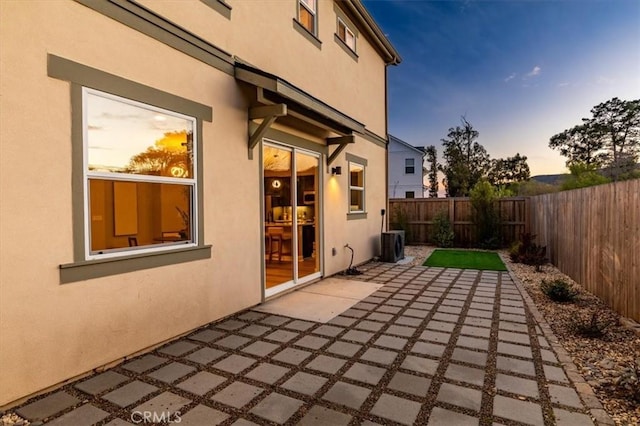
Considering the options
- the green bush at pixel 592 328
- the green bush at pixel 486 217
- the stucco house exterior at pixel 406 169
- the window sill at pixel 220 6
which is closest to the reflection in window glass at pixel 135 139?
the window sill at pixel 220 6

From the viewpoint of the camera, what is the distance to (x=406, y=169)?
26.8 meters

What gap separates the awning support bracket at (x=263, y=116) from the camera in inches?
189

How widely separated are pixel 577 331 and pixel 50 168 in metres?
5.68

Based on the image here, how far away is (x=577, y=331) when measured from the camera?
4039mm

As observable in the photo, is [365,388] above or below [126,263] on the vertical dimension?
Result: below

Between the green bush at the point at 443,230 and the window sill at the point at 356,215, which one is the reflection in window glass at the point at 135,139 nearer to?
the window sill at the point at 356,215

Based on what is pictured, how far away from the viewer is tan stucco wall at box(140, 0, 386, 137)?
172 inches

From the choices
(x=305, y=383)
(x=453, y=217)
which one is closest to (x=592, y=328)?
(x=305, y=383)

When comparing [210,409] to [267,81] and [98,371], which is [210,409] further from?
[267,81]

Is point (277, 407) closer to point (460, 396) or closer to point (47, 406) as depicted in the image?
point (460, 396)

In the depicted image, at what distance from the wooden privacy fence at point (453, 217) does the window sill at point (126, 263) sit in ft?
34.4

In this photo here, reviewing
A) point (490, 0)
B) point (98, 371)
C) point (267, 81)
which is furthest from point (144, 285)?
point (490, 0)

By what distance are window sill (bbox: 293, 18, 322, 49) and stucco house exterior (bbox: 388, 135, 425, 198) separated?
20.2m

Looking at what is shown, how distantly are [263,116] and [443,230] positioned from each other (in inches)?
388
